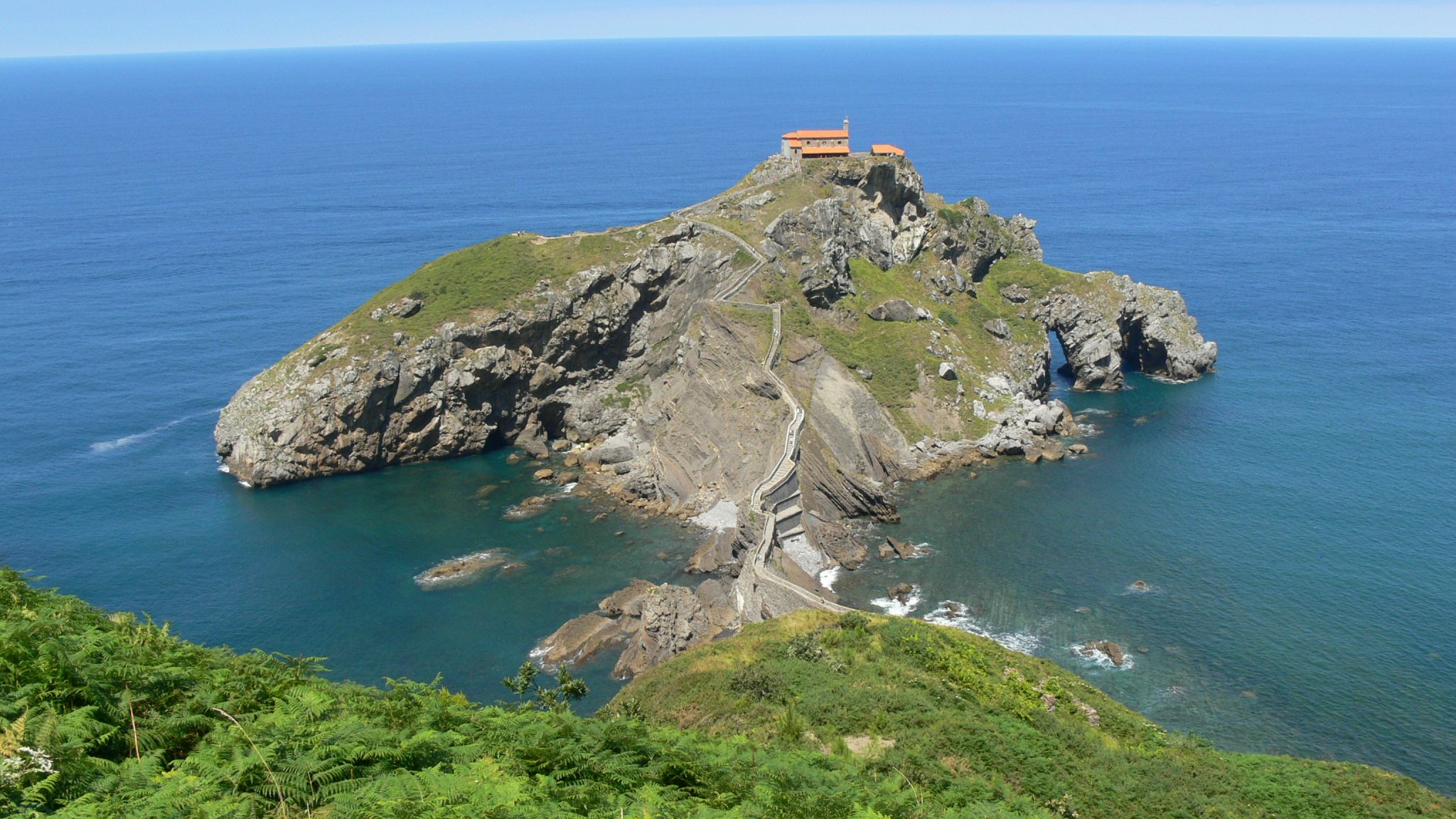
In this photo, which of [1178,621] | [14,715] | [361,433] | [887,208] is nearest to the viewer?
[14,715]

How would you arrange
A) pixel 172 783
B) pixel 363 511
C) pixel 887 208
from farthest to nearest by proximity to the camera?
pixel 887 208, pixel 363 511, pixel 172 783

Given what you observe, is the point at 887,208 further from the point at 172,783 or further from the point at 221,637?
the point at 172,783

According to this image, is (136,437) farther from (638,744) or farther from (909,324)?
(638,744)

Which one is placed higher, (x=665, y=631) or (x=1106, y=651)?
(x=665, y=631)

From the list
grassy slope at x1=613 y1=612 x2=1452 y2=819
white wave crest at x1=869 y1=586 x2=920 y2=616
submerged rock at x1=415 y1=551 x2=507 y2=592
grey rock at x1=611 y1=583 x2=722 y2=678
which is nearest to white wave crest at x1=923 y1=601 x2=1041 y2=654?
white wave crest at x1=869 y1=586 x2=920 y2=616

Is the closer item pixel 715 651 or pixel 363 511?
pixel 715 651

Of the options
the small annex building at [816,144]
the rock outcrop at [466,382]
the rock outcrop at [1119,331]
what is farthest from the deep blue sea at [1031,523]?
the small annex building at [816,144]

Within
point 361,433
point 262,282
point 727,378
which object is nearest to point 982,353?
point 727,378

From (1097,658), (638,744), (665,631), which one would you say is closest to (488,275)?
(665,631)
